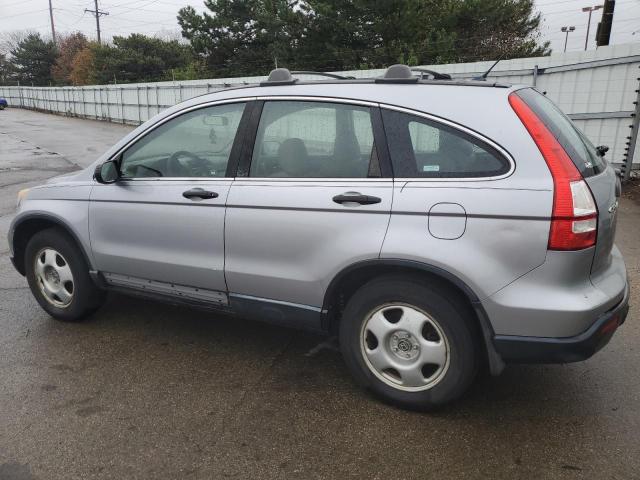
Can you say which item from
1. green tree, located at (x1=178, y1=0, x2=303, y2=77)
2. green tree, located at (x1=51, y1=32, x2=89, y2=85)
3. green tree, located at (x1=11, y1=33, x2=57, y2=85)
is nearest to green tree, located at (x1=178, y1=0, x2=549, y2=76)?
green tree, located at (x1=178, y1=0, x2=303, y2=77)

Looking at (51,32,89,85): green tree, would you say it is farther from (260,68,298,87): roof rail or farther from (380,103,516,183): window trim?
(380,103,516,183): window trim

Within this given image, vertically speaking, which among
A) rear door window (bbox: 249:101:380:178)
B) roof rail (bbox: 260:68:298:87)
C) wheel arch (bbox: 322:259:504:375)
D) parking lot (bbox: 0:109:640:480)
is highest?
roof rail (bbox: 260:68:298:87)

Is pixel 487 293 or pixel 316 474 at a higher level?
pixel 487 293

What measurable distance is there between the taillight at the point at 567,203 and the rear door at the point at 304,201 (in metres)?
0.76

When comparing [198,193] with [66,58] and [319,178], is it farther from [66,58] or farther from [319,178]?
[66,58]

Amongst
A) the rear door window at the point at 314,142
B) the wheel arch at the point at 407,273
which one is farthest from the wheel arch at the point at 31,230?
the wheel arch at the point at 407,273

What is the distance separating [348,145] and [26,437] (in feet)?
7.44

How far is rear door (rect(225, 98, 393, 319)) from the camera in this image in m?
2.89

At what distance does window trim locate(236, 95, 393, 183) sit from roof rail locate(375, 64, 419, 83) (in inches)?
6.5

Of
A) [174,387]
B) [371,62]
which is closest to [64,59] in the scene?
[371,62]

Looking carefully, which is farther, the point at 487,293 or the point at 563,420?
the point at 563,420

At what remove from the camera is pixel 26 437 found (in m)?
2.83

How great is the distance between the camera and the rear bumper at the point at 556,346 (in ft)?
8.46

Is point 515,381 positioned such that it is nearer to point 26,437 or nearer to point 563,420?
point 563,420
